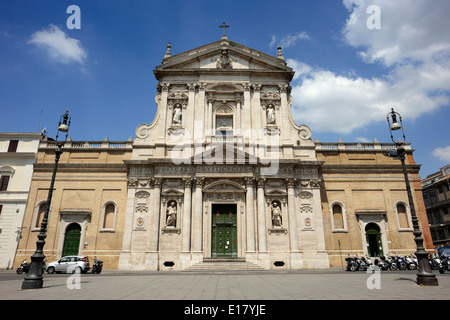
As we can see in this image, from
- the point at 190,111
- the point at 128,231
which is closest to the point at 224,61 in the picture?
the point at 190,111

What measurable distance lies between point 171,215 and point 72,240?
9.31 metres

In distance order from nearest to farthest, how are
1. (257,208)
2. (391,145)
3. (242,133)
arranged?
1. (257,208)
2. (242,133)
3. (391,145)

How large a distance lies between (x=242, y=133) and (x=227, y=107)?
329cm

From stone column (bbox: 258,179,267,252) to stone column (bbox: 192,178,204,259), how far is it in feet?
15.7

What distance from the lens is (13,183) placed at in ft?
87.7

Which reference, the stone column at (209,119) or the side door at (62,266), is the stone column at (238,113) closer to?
the stone column at (209,119)

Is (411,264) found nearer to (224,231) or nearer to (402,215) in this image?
(402,215)

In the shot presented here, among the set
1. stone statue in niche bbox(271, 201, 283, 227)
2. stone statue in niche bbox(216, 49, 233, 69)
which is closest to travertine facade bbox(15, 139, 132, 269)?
stone statue in niche bbox(216, 49, 233, 69)

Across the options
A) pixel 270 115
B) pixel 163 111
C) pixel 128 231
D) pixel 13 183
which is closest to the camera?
pixel 128 231

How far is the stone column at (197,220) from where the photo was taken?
74.2ft
